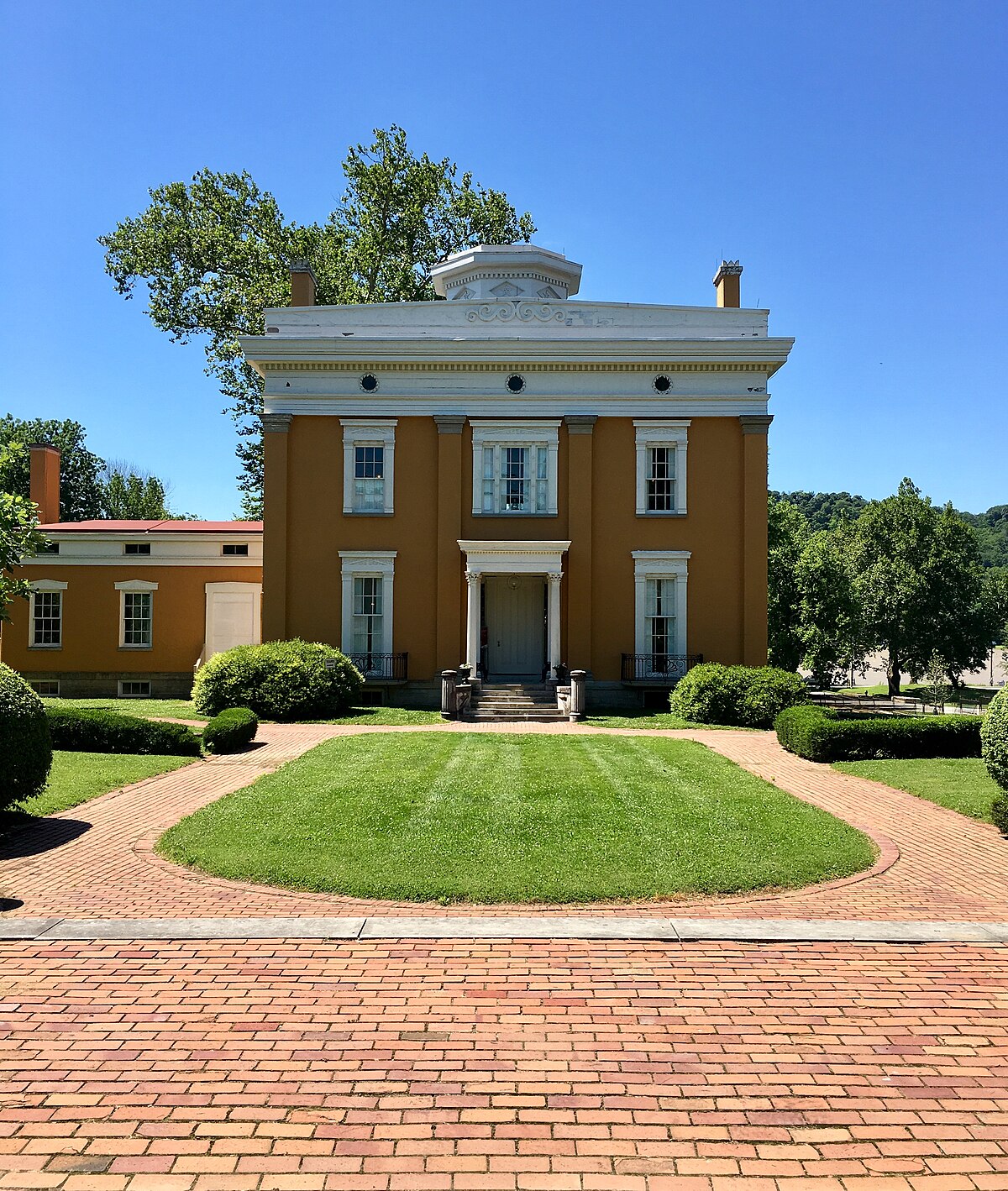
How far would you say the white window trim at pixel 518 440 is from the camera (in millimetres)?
24375

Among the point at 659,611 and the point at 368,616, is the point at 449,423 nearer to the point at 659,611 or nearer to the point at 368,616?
the point at 368,616

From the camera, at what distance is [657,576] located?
24.3 m

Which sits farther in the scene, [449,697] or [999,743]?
[449,697]

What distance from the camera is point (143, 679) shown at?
26672mm

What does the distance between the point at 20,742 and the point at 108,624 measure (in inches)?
739

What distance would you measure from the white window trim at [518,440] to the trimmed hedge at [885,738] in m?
11.1

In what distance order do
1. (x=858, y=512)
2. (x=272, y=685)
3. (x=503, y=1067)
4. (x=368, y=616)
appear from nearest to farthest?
(x=503, y=1067) → (x=272, y=685) → (x=368, y=616) → (x=858, y=512)

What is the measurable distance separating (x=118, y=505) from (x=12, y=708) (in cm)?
5070

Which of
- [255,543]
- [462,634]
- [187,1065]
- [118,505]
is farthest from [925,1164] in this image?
[118,505]

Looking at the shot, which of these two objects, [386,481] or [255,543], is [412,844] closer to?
[386,481]

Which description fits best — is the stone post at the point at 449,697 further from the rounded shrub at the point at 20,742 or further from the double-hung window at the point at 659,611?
the rounded shrub at the point at 20,742

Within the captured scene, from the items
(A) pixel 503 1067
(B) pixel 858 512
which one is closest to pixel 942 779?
(A) pixel 503 1067

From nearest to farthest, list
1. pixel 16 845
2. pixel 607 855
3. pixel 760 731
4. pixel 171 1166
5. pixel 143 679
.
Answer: pixel 171 1166
pixel 607 855
pixel 16 845
pixel 760 731
pixel 143 679

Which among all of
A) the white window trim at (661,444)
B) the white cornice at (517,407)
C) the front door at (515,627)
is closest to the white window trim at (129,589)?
the white cornice at (517,407)
